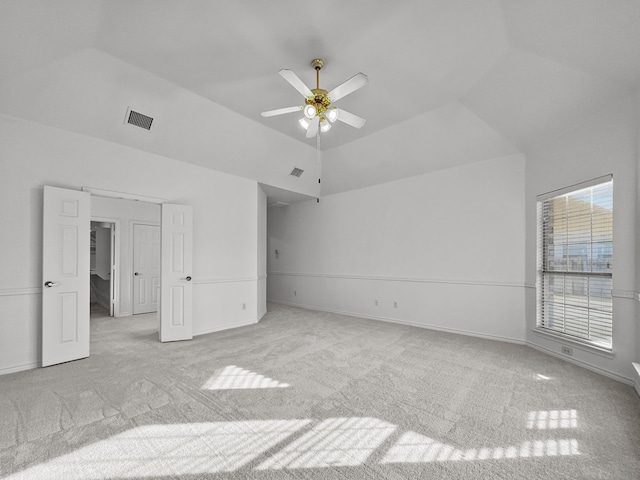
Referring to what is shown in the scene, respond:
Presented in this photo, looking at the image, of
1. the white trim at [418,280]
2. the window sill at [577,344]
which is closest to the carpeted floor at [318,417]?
the window sill at [577,344]

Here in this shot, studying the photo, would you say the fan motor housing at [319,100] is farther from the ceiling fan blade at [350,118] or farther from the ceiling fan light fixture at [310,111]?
the ceiling fan blade at [350,118]

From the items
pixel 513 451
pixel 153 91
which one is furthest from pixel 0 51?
pixel 513 451

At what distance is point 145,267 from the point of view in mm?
6777

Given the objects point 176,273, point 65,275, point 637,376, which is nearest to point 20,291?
point 65,275

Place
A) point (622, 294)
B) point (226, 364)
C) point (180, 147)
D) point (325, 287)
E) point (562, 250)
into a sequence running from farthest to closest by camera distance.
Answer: point (325, 287) < point (180, 147) < point (562, 250) < point (226, 364) < point (622, 294)

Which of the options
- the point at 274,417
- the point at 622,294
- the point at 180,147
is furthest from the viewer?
the point at 180,147

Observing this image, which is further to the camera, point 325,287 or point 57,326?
point 325,287

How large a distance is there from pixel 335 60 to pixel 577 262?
3.68 m

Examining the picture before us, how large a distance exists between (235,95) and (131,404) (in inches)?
143

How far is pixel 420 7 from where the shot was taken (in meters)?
2.57

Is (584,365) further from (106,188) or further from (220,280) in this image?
(106,188)

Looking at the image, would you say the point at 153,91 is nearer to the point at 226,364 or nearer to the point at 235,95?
the point at 235,95

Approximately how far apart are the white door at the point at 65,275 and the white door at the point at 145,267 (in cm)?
309

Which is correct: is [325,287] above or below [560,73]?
below
